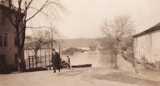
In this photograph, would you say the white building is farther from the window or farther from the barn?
the barn

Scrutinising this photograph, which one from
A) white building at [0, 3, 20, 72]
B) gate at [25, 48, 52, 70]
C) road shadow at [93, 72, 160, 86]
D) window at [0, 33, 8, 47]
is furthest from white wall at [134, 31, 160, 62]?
window at [0, 33, 8, 47]

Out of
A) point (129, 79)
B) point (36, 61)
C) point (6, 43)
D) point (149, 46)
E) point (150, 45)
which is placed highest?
point (6, 43)

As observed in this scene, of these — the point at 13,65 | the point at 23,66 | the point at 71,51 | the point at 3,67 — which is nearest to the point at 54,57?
the point at 23,66

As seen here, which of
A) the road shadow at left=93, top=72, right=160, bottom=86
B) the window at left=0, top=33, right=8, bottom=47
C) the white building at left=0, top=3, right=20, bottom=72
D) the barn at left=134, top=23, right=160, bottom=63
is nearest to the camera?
the road shadow at left=93, top=72, right=160, bottom=86

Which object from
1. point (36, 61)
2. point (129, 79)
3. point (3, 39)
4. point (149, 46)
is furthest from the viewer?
point (149, 46)

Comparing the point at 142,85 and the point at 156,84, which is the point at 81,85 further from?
the point at 156,84

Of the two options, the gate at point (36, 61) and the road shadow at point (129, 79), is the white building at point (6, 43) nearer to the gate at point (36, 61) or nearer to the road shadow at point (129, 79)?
the gate at point (36, 61)

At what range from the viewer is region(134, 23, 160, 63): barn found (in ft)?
131

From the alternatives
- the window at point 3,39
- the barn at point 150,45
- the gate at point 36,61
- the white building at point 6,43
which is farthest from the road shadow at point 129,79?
the window at point 3,39

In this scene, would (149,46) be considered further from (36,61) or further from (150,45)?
(36,61)

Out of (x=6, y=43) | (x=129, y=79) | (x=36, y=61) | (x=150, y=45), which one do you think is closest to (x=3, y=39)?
(x=6, y=43)

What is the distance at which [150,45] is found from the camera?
43.7m

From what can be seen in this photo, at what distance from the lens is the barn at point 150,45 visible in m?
39.9

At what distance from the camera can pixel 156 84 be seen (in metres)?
18.0
